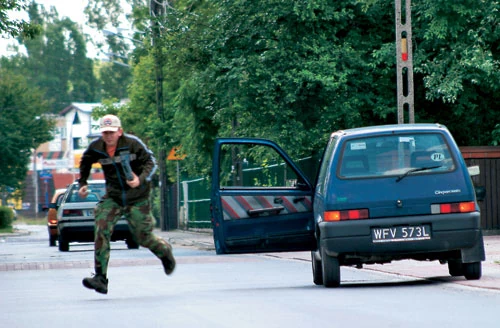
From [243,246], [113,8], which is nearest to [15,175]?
[113,8]

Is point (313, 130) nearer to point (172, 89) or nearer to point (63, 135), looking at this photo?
point (172, 89)

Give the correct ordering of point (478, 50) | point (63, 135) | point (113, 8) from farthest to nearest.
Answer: point (63, 135), point (113, 8), point (478, 50)

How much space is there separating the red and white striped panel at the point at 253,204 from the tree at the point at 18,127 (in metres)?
51.5

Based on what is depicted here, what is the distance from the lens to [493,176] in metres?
27.3

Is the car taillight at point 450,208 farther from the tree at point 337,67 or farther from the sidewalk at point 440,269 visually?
the tree at point 337,67

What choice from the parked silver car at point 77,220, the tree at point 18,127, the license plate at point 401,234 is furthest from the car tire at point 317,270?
the tree at point 18,127

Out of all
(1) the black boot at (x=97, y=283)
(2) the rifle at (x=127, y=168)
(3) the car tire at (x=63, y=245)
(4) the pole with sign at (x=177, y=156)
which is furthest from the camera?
(4) the pole with sign at (x=177, y=156)

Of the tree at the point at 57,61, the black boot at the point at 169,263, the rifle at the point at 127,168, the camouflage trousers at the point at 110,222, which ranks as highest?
the tree at the point at 57,61

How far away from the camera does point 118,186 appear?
12570 mm

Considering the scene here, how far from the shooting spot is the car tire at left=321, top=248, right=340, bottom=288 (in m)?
13.2

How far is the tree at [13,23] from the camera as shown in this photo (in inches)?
1150

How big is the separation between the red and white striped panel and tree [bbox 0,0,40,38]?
16.2 metres

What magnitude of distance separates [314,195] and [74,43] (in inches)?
4399

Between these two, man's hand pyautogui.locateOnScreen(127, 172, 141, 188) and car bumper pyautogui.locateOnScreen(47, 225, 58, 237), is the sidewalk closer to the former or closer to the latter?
man's hand pyautogui.locateOnScreen(127, 172, 141, 188)
